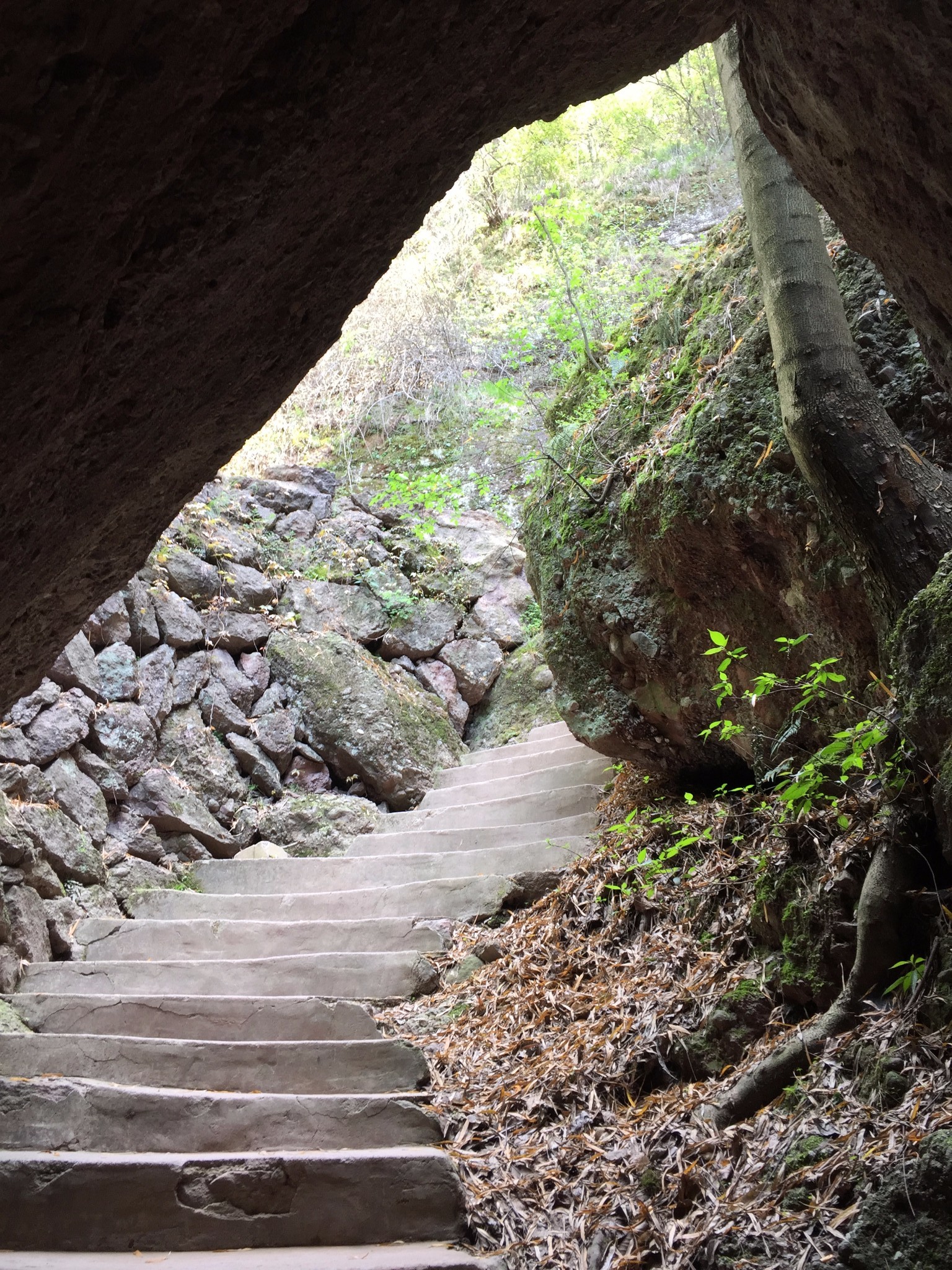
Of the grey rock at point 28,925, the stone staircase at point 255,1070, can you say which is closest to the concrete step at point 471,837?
the stone staircase at point 255,1070

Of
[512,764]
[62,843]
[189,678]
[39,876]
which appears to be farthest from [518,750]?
[39,876]

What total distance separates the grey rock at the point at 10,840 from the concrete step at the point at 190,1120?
1.80 m

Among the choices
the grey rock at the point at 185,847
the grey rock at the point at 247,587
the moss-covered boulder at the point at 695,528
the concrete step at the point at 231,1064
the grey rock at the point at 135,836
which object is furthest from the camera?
the grey rock at the point at 247,587

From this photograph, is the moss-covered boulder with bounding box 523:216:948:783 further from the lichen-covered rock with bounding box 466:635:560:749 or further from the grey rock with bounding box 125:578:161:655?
the lichen-covered rock with bounding box 466:635:560:749

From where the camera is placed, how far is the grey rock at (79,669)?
5.93 metres

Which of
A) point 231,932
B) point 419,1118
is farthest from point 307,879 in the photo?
point 419,1118

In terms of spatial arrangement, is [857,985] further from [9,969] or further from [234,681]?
[234,681]

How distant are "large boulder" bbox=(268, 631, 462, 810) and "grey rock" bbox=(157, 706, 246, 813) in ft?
2.66

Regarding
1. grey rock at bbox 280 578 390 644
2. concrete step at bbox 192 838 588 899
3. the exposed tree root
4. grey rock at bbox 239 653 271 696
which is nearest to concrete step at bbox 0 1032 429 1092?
the exposed tree root

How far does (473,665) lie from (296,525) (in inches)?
91.7

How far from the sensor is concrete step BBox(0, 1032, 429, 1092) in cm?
344

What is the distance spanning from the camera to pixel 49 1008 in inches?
158

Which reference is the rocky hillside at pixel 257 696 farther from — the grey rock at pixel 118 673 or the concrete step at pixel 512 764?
the concrete step at pixel 512 764

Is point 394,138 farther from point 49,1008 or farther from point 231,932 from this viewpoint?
point 231,932
